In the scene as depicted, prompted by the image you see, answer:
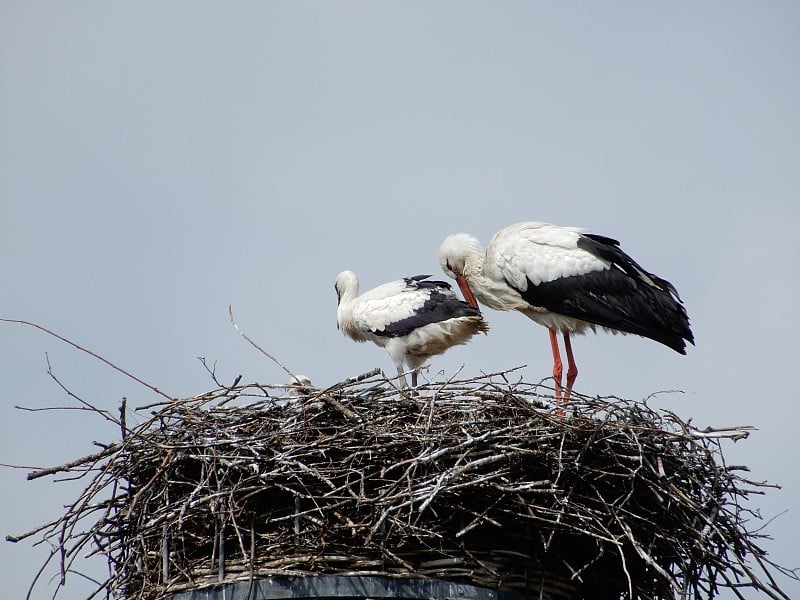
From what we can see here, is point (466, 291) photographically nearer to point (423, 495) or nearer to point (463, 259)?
point (463, 259)

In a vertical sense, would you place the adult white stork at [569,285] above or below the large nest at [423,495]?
above

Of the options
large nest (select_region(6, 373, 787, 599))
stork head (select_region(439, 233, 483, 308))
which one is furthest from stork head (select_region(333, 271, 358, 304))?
large nest (select_region(6, 373, 787, 599))

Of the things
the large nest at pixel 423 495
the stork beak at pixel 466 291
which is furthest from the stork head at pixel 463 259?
the large nest at pixel 423 495

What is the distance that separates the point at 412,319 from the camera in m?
9.02

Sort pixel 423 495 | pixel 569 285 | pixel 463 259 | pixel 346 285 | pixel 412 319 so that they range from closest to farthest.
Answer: pixel 423 495, pixel 569 285, pixel 412 319, pixel 463 259, pixel 346 285

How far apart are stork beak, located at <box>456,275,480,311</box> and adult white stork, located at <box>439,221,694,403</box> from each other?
0.07ft

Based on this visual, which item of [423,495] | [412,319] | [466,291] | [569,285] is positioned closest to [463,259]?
[466,291]

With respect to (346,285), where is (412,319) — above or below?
below

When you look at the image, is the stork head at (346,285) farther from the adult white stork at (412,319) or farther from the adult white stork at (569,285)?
the adult white stork at (569,285)

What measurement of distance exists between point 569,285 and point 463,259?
106 centimetres

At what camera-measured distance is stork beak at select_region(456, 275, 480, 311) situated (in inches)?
364

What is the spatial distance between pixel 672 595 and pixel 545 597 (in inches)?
27.6

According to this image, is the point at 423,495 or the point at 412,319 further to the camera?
the point at 412,319

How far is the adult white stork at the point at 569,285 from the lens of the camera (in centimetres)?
826
